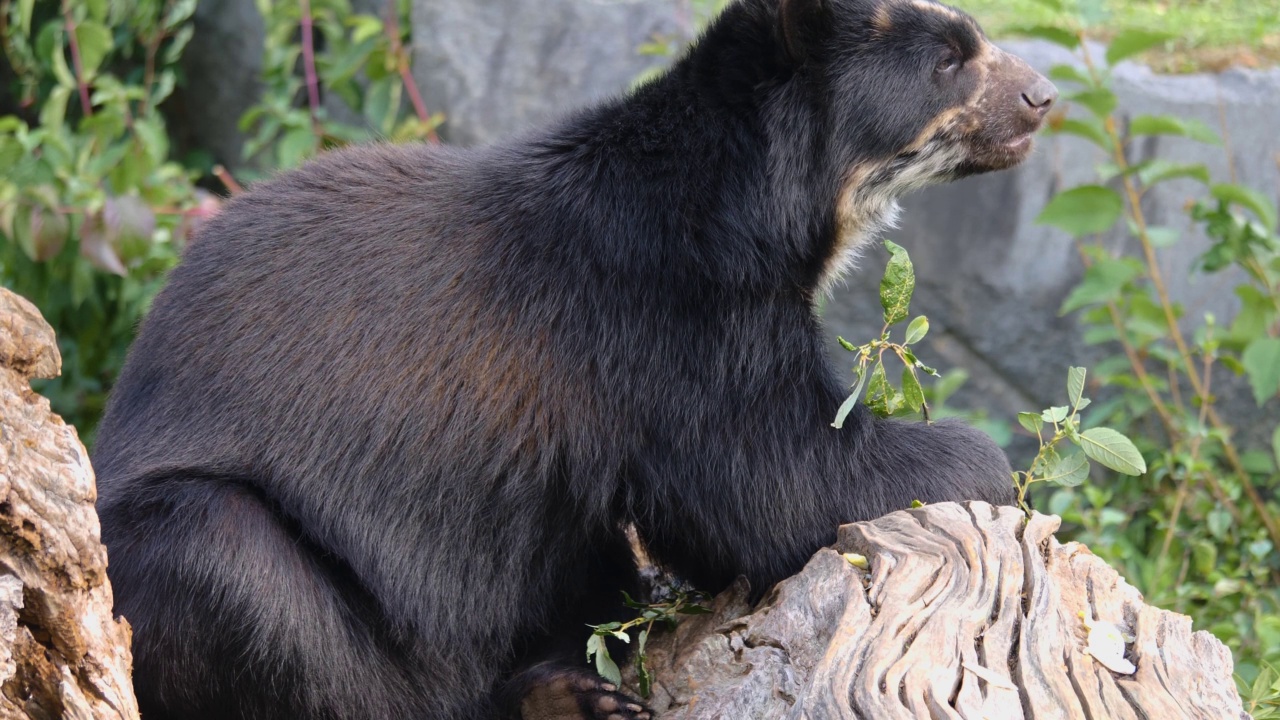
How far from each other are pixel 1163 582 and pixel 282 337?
3961 millimetres

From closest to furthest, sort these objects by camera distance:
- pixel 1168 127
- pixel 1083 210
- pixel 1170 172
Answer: pixel 1168 127
pixel 1170 172
pixel 1083 210

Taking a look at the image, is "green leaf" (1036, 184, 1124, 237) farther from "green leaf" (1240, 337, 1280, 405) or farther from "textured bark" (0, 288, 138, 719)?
"textured bark" (0, 288, 138, 719)

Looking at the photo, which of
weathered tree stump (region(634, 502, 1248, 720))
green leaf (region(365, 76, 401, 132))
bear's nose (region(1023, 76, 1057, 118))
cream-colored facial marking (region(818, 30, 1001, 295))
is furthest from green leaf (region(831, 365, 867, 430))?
green leaf (region(365, 76, 401, 132))

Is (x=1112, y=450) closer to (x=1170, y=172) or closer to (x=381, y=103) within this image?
(x=1170, y=172)

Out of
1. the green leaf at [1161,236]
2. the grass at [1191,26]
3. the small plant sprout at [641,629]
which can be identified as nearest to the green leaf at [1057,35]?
the green leaf at [1161,236]

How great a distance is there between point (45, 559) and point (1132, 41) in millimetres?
4178

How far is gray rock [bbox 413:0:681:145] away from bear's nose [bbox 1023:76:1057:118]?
3.40 meters

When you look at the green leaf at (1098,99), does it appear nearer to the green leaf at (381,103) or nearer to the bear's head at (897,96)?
the bear's head at (897,96)

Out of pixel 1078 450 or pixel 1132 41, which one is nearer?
pixel 1078 450

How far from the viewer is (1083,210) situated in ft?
16.8

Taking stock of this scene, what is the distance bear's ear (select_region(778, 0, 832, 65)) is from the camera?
3.38 meters

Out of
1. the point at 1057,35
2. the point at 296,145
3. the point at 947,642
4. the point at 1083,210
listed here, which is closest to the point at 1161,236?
the point at 1083,210

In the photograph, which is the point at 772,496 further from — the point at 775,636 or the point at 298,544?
the point at 298,544

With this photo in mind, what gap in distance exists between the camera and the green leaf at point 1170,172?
15.9ft
